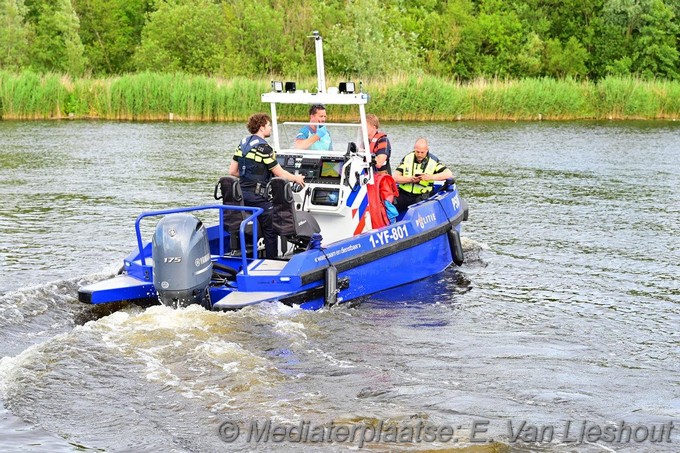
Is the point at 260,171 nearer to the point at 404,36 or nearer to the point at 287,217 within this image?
the point at 287,217

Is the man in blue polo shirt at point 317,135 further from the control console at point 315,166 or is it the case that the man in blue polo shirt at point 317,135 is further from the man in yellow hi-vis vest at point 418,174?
the man in yellow hi-vis vest at point 418,174

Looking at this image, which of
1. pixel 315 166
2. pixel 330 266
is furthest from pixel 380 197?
pixel 330 266

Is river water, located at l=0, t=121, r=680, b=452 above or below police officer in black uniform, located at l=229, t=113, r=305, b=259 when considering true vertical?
below

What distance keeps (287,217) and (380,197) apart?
166 cm

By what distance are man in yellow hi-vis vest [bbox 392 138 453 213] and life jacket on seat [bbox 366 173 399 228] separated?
634 mm

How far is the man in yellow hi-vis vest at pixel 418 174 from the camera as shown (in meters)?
12.2

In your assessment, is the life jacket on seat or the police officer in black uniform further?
the life jacket on seat

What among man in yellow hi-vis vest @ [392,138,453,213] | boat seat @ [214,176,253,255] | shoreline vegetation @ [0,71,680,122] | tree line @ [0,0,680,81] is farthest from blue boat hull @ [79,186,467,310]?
tree line @ [0,0,680,81]

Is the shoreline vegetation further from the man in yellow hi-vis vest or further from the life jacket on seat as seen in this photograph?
the life jacket on seat

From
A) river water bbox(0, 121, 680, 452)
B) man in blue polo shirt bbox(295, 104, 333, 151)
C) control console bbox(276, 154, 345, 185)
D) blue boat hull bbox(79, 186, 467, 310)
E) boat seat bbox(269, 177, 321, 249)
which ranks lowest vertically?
river water bbox(0, 121, 680, 452)

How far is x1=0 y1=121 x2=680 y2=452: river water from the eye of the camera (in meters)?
6.96

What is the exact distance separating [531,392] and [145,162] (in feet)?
52.3

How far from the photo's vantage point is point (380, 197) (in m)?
11.2

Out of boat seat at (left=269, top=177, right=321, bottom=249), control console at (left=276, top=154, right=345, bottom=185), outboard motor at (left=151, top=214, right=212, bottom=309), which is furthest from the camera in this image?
control console at (left=276, top=154, right=345, bottom=185)
